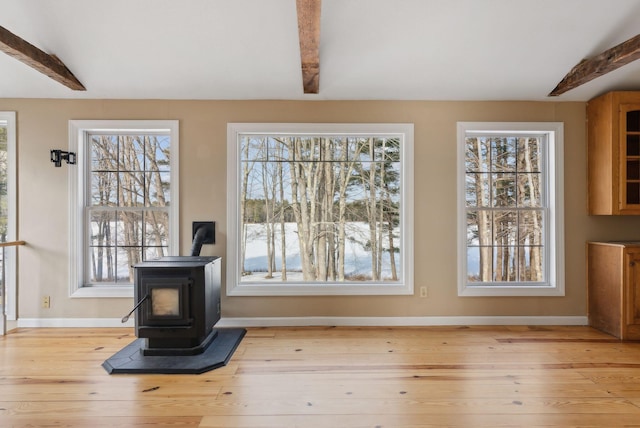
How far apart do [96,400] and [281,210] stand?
220 centimetres

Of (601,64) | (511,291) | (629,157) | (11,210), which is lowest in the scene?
(511,291)

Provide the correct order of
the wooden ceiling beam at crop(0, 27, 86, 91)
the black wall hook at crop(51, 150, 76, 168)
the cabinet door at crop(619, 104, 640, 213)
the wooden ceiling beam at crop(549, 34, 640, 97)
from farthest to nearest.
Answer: the black wall hook at crop(51, 150, 76, 168), the cabinet door at crop(619, 104, 640, 213), the wooden ceiling beam at crop(549, 34, 640, 97), the wooden ceiling beam at crop(0, 27, 86, 91)

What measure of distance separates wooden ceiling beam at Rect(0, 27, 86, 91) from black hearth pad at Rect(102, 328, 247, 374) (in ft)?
7.82

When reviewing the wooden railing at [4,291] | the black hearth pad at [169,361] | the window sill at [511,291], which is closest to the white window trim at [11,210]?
the wooden railing at [4,291]

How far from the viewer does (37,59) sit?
9.55 feet

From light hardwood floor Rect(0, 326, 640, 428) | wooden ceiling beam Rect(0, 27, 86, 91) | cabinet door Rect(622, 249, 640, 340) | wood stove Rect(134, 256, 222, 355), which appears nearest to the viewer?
light hardwood floor Rect(0, 326, 640, 428)

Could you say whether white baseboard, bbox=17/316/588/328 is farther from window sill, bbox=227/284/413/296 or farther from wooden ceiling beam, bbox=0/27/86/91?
wooden ceiling beam, bbox=0/27/86/91

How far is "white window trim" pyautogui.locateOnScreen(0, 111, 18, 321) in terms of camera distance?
362 centimetres

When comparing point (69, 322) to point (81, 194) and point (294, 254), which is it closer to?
point (81, 194)

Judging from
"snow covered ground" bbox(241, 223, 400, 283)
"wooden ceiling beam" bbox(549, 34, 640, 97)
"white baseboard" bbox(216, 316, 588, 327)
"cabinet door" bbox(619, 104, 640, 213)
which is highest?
"wooden ceiling beam" bbox(549, 34, 640, 97)

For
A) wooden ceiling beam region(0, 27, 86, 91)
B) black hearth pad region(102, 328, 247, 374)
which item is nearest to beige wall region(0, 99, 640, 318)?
wooden ceiling beam region(0, 27, 86, 91)

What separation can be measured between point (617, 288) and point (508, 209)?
44.6 inches

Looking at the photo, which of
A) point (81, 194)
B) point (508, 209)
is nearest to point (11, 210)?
point (81, 194)

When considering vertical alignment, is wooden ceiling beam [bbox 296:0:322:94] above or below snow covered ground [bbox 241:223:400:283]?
above
